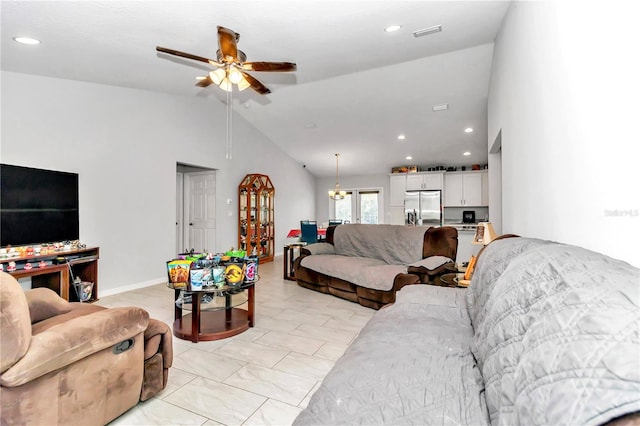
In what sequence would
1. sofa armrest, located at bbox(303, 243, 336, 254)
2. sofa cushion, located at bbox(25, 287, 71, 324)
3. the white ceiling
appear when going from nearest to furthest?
sofa cushion, located at bbox(25, 287, 71, 324), the white ceiling, sofa armrest, located at bbox(303, 243, 336, 254)

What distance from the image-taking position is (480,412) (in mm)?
947

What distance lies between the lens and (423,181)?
833cm

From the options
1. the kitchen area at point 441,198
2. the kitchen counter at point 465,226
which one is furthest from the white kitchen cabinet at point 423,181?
the kitchen counter at point 465,226

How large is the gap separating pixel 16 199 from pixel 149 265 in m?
1.99

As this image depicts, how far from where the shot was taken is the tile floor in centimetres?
180

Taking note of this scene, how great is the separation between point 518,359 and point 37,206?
4473 millimetres

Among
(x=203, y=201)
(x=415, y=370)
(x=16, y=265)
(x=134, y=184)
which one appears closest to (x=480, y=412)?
(x=415, y=370)

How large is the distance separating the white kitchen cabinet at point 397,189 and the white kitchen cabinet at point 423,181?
0.16 m

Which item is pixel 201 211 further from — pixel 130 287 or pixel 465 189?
pixel 465 189

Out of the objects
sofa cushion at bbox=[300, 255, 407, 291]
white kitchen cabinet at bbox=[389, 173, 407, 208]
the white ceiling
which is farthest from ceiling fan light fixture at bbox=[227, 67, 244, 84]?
white kitchen cabinet at bbox=[389, 173, 407, 208]

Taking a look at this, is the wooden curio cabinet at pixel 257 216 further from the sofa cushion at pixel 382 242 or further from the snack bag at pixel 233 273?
the snack bag at pixel 233 273

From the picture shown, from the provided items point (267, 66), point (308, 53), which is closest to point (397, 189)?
point (308, 53)

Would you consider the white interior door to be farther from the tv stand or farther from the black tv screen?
the black tv screen

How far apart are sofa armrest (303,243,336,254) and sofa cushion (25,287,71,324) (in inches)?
131
